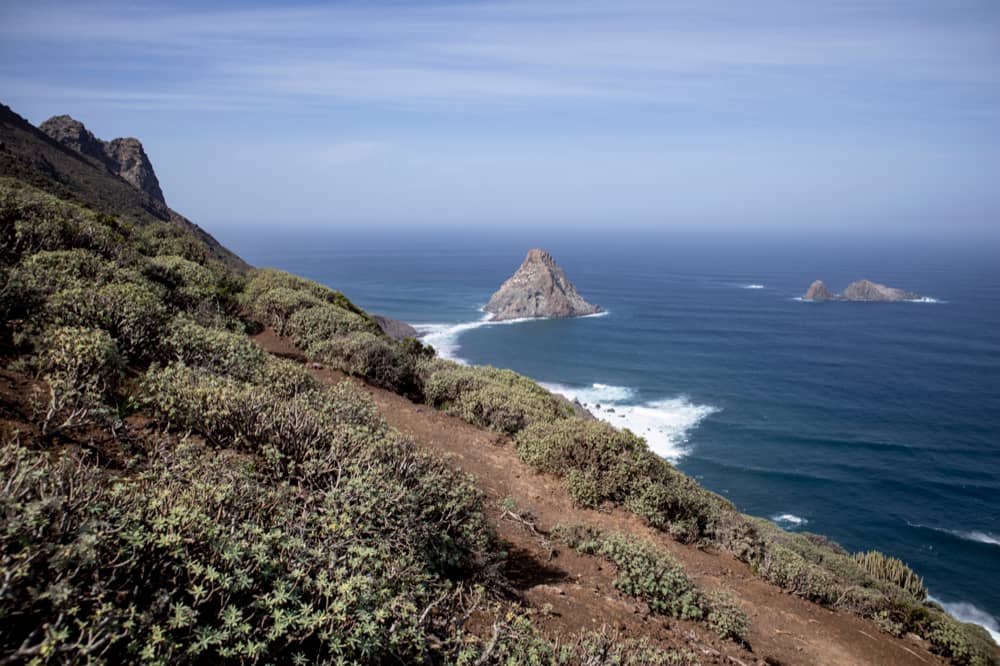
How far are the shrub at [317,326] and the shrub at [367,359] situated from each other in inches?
23.3

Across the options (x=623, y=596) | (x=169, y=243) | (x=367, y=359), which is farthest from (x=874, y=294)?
(x=623, y=596)

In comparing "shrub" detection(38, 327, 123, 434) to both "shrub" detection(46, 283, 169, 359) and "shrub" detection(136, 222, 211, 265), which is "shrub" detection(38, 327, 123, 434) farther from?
"shrub" detection(136, 222, 211, 265)

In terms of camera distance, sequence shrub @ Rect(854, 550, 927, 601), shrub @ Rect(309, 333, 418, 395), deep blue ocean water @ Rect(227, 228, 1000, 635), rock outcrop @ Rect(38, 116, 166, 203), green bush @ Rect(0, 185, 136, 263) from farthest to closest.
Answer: rock outcrop @ Rect(38, 116, 166, 203), deep blue ocean water @ Rect(227, 228, 1000, 635), shrub @ Rect(854, 550, 927, 601), shrub @ Rect(309, 333, 418, 395), green bush @ Rect(0, 185, 136, 263)

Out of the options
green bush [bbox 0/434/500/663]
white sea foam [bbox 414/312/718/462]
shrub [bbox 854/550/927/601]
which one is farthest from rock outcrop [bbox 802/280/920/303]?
Answer: green bush [bbox 0/434/500/663]

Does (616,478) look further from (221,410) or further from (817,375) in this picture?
(817,375)

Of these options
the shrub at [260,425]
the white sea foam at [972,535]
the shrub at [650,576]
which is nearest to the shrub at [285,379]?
the shrub at [260,425]

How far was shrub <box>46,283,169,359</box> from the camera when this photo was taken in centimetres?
694

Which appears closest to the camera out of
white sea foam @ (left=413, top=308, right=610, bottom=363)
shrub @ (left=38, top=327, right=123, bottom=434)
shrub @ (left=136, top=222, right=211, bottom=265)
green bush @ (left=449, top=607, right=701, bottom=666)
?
green bush @ (left=449, top=607, right=701, bottom=666)

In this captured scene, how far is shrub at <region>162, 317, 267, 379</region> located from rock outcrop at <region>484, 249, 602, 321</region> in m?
97.9

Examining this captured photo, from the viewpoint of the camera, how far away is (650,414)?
190 ft

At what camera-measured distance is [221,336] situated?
810cm

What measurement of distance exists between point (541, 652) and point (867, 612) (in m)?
7.86

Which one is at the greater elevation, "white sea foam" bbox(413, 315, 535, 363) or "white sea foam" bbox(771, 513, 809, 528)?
"white sea foam" bbox(413, 315, 535, 363)

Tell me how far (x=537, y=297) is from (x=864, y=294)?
73.2 metres
